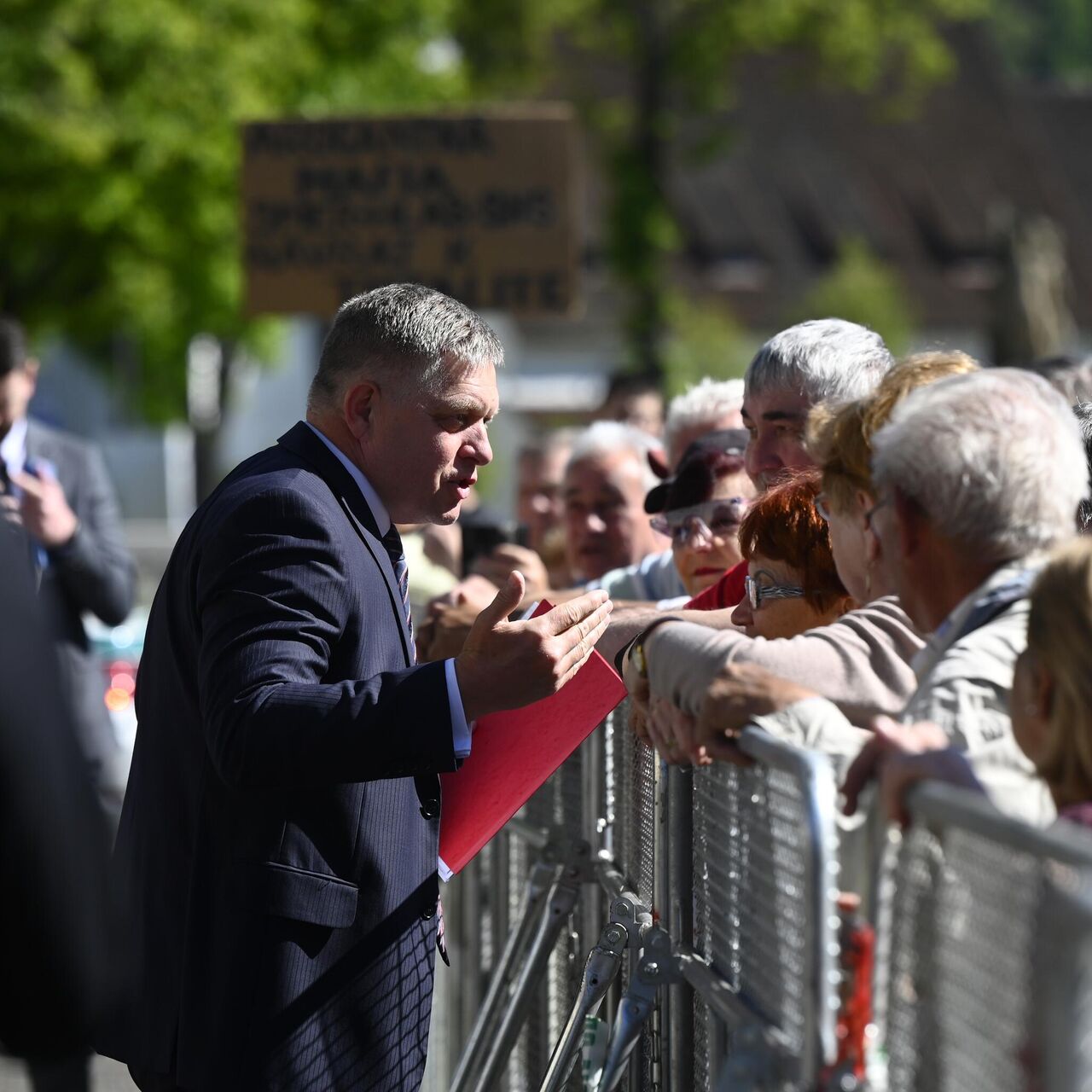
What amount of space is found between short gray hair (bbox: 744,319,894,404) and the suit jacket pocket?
148 cm

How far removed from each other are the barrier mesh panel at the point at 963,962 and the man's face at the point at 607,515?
3.44 m

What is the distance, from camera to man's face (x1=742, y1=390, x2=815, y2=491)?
3701mm

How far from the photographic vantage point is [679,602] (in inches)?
170

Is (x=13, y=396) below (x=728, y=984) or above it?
above

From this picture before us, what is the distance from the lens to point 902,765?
2.03 m

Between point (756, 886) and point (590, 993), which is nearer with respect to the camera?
point (756, 886)

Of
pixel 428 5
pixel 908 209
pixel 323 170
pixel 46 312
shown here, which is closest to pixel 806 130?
pixel 908 209

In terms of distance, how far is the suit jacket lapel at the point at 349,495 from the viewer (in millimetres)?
2973

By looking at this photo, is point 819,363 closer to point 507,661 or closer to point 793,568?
point 793,568

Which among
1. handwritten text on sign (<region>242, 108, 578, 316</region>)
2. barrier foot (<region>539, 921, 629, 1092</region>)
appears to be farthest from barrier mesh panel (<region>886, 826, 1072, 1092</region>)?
handwritten text on sign (<region>242, 108, 578, 316</region>)

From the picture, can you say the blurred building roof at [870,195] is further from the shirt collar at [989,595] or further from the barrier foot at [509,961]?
the shirt collar at [989,595]

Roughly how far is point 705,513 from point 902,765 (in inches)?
92.0

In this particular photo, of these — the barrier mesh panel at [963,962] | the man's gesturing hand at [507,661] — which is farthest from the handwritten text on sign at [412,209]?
the barrier mesh panel at [963,962]

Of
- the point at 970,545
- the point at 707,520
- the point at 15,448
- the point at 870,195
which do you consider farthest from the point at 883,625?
the point at 870,195
